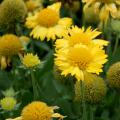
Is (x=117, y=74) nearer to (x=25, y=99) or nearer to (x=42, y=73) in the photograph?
(x=25, y=99)

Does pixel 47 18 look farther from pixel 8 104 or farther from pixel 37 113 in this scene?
pixel 37 113

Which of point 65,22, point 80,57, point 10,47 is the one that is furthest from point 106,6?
point 80,57

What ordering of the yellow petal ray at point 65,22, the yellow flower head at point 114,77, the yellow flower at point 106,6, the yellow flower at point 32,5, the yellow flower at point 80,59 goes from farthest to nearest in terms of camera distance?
the yellow flower at point 32,5
the yellow petal ray at point 65,22
the yellow flower at point 106,6
the yellow flower head at point 114,77
the yellow flower at point 80,59

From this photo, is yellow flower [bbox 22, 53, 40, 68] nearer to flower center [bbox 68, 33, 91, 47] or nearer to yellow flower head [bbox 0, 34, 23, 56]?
flower center [bbox 68, 33, 91, 47]

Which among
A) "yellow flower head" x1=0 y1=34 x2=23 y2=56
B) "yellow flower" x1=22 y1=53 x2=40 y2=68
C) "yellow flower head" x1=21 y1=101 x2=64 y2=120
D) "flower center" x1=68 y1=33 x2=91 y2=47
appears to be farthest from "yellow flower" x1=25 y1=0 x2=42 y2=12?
"yellow flower head" x1=21 y1=101 x2=64 y2=120

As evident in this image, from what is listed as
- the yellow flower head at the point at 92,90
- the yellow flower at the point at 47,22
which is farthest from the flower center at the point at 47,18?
the yellow flower head at the point at 92,90

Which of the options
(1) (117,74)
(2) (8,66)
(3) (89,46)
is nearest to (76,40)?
(3) (89,46)

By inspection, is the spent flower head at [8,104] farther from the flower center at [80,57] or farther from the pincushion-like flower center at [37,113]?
the flower center at [80,57]
